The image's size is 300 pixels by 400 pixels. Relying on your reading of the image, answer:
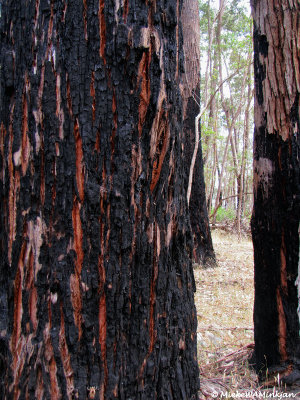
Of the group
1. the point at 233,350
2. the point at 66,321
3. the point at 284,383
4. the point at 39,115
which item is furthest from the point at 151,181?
the point at 233,350

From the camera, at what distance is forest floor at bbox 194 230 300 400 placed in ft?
6.85

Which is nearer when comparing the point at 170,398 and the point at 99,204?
the point at 99,204

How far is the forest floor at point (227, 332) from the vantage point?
2.09 meters

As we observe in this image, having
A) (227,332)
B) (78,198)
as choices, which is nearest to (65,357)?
(78,198)

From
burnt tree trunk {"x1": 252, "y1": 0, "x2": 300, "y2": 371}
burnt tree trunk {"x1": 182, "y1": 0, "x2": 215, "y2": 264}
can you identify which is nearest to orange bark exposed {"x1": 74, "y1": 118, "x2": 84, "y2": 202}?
burnt tree trunk {"x1": 252, "y1": 0, "x2": 300, "y2": 371}

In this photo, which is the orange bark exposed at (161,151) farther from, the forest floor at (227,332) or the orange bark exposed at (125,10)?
the forest floor at (227,332)

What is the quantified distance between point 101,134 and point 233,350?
225cm

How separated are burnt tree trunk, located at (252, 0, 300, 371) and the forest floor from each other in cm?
18

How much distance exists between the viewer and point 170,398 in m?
1.34

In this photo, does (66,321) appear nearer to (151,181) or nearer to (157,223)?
(157,223)

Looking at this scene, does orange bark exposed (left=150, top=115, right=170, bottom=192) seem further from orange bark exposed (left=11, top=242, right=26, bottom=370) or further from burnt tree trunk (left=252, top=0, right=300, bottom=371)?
burnt tree trunk (left=252, top=0, right=300, bottom=371)

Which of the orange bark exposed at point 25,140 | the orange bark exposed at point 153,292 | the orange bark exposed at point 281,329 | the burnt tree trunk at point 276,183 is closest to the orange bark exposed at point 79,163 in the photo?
the orange bark exposed at point 25,140

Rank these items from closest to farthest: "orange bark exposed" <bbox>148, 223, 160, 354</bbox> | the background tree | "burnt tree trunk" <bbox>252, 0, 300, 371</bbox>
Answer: "orange bark exposed" <bbox>148, 223, 160, 354</bbox> → "burnt tree trunk" <bbox>252, 0, 300, 371</bbox> → the background tree

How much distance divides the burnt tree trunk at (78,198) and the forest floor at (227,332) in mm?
982
